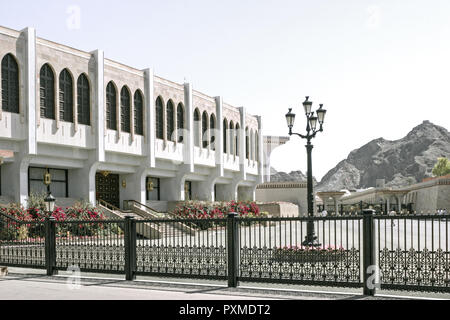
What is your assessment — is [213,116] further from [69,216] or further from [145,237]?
[145,237]

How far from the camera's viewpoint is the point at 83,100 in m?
30.0

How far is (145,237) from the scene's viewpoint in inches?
478

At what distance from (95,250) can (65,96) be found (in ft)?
59.6

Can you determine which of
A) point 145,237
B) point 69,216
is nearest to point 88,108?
point 69,216

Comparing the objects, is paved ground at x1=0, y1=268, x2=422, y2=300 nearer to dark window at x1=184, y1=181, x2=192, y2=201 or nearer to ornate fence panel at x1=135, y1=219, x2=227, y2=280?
ornate fence panel at x1=135, y1=219, x2=227, y2=280

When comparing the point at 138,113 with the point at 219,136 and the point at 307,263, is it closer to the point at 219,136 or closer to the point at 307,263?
the point at 219,136

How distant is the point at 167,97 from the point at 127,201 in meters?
7.65

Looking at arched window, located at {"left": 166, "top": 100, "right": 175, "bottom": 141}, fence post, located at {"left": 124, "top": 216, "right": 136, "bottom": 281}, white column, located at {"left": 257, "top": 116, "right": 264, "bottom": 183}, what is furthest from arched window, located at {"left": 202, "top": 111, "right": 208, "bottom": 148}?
fence post, located at {"left": 124, "top": 216, "right": 136, "bottom": 281}

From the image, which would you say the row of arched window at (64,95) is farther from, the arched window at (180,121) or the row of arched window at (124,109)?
the arched window at (180,121)

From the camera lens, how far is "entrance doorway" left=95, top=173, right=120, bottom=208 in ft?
111

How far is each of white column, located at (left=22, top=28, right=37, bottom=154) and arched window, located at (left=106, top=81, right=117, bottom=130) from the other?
227 inches

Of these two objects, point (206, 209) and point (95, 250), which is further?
point (206, 209)

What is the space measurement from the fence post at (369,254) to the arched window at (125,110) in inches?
992

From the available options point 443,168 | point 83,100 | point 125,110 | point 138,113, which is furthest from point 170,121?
point 443,168
